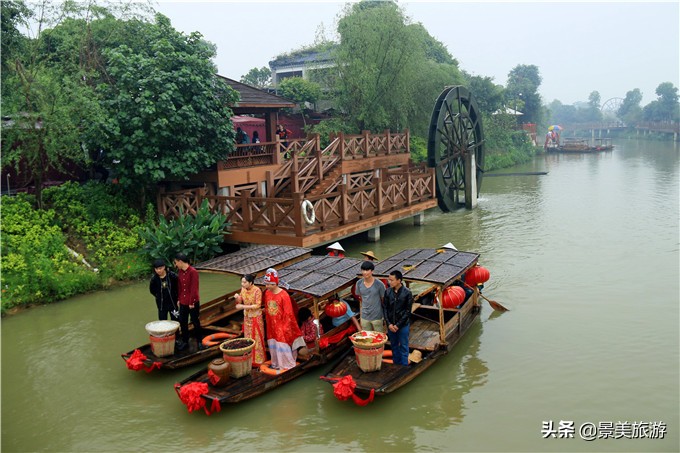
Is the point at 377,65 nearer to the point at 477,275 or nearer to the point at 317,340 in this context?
the point at 477,275

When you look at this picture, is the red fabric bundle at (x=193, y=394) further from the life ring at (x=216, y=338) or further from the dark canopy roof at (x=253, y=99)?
the dark canopy roof at (x=253, y=99)

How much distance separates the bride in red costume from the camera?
7.34m

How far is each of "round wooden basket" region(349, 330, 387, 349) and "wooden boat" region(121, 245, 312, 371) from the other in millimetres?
2203

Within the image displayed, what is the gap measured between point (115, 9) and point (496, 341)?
14072mm

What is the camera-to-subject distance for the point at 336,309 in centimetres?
846

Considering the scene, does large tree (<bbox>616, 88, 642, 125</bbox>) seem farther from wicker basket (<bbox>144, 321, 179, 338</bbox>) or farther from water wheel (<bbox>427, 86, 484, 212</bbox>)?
wicker basket (<bbox>144, 321, 179, 338</bbox>)

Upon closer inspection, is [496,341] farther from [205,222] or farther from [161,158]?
[161,158]

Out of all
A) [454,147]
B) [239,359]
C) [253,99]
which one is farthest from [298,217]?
[454,147]

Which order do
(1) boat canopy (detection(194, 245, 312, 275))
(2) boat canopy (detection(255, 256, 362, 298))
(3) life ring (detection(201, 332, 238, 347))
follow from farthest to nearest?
(1) boat canopy (detection(194, 245, 312, 275))
(3) life ring (detection(201, 332, 238, 347))
(2) boat canopy (detection(255, 256, 362, 298))

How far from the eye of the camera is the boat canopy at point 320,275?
787cm

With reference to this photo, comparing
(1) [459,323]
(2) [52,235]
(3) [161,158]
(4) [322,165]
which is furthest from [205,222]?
(1) [459,323]

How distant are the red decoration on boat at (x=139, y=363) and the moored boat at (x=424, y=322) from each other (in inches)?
92.6

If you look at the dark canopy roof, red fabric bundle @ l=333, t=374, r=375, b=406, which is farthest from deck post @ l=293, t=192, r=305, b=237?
red fabric bundle @ l=333, t=374, r=375, b=406

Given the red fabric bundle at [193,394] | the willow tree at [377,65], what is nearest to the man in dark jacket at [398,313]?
the red fabric bundle at [193,394]
